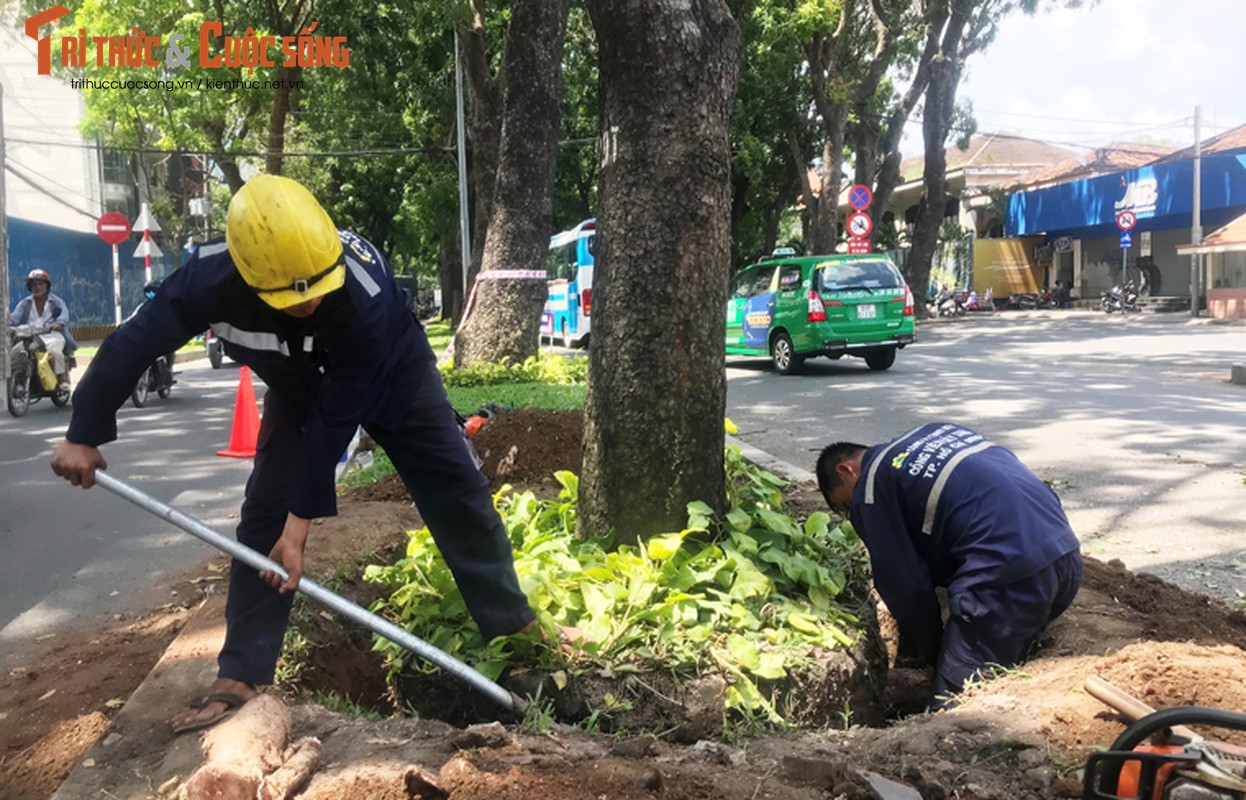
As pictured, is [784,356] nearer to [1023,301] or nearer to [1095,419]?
[1095,419]

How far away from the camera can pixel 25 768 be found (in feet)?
10.1

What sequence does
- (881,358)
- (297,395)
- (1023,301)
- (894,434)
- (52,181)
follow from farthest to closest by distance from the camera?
(1023,301)
(52,181)
(881,358)
(894,434)
(297,395)

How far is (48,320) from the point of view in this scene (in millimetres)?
12164

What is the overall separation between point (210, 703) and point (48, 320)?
1100 centimetres

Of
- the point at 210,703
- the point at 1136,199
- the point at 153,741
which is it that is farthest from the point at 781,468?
the point at 1136,199

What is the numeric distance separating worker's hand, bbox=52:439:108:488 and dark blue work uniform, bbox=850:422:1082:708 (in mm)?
2515

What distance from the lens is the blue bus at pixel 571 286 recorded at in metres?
23.1

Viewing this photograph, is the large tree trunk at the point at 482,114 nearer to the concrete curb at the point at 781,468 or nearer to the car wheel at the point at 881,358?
the car wheel at the point at 881,358

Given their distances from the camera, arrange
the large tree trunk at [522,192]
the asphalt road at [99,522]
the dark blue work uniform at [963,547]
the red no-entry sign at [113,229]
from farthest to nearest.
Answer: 1. the red no-entry sign at [113,229]
2. the large tree trunk at [522,192]
3. the asphalt road at [99,522]
4. the dark blue work uniform at [963,547]

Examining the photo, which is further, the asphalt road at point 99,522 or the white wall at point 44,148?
the white wall at point 44,148

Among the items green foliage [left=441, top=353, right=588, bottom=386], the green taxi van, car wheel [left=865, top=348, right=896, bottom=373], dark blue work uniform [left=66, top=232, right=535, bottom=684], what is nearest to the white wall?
the green taxi van

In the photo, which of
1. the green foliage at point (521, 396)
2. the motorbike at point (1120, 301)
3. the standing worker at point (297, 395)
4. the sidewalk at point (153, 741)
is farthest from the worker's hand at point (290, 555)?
the motorbike at point (1120, 301)

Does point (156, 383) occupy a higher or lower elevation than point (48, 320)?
lower

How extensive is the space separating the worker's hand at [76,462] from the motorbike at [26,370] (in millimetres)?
10139
